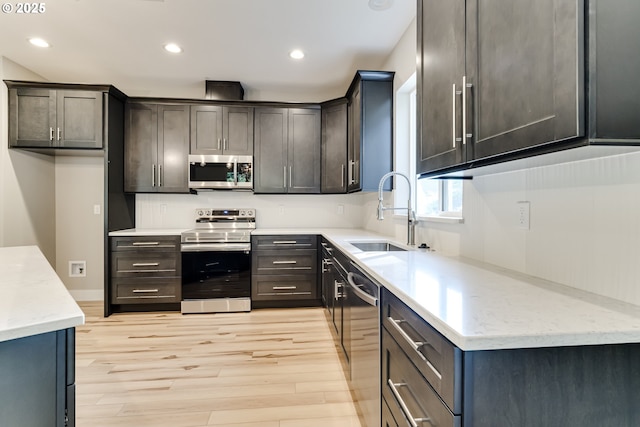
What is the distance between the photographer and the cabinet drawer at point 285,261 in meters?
3.40

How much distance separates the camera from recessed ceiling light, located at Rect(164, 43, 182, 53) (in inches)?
110

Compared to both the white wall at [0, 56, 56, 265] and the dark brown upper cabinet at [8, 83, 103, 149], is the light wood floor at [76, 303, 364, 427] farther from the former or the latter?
the dark brown upper cabinet at [8, 83, 103, 149]

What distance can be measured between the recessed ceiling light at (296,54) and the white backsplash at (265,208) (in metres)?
1.68

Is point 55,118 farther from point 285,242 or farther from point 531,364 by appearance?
point 531,364

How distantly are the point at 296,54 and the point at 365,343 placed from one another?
2.71 m

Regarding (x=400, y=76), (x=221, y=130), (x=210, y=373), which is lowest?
(x=210, y=373)

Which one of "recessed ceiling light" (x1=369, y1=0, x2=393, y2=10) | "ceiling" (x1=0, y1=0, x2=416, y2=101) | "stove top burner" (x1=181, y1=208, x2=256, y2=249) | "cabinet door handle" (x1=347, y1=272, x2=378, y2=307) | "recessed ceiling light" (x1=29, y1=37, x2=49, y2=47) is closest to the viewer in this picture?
"cabinet door handle" (x1=347, y1=272, x2=378, y2=307)

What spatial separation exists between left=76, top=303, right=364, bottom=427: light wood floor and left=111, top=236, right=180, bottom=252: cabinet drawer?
74 centimetres

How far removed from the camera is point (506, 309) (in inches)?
32.2

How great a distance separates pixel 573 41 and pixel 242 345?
2724 mm

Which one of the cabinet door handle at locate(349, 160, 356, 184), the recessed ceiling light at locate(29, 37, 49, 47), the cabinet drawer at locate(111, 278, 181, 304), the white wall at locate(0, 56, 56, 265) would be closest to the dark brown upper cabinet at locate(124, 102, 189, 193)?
the recessed ceiling light at locate(29, 37, 49, 47)

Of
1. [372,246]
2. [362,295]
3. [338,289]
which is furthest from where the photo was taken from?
[372,246]

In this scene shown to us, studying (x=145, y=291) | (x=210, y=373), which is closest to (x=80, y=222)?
(x=145, y=291)

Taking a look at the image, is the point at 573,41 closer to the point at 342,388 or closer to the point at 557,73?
the point at 557,73
